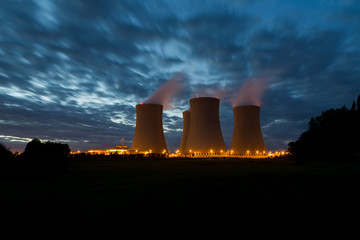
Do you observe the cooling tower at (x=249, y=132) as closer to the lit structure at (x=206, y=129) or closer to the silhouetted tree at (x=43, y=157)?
the lit structure at (x=206, y=129)

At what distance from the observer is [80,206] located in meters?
3.71

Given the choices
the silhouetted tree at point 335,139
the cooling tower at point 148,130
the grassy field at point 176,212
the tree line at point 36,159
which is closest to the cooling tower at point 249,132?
the silhouetted tree at point 335,139

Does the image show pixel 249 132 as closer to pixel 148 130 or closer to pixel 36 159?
pixel 148 130

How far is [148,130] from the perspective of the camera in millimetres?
27828

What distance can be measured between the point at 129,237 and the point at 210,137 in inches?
929

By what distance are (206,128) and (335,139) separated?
11.3 metres

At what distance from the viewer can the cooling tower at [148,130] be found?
2766cm

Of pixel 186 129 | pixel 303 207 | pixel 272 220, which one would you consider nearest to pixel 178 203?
pixel 272 220

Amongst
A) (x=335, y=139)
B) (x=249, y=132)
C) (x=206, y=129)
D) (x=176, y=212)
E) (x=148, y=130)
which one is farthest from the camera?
(x=249, y=132)

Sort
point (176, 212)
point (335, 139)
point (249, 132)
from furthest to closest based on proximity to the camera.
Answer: point (249, 132), point (335, 139), point (176, 212)

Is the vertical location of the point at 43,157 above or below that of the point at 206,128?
below

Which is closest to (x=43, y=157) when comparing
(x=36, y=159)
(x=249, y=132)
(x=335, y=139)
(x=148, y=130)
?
(x=36, y=159)

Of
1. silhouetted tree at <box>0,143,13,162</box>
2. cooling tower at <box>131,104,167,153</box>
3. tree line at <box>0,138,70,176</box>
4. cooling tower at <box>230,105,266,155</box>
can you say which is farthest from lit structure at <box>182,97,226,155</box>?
silhouetted tree at <box>0,143,13,162</box>

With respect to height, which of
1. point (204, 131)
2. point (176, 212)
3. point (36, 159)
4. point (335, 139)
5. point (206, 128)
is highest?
point (206, 128)
